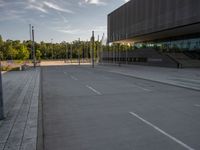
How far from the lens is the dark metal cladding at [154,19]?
3434 cm

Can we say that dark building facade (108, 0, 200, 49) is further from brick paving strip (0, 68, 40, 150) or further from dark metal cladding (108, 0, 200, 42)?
brick paving strip (0, 68, 40, 150)

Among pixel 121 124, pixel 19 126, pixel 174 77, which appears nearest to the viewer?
pixel 19 126

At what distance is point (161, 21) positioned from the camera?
4088 centimetres

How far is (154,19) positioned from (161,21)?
9.18 feet

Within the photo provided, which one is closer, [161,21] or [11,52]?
[161,21]

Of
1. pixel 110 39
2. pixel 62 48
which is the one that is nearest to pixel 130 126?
pixel 110 39

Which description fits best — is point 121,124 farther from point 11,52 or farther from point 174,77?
point 11,52

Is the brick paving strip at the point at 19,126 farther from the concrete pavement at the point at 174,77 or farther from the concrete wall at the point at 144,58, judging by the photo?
the concrete wall at the point at 144,58

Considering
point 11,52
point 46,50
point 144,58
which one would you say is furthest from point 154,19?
point 46,50

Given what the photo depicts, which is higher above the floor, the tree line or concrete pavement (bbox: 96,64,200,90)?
the tree line

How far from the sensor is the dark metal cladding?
3434 centimetres

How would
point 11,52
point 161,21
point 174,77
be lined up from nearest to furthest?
point 174,77, point 161,21, point 11,52

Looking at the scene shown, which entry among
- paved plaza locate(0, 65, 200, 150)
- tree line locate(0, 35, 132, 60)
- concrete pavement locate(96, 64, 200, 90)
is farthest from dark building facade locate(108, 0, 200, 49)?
tree line locate(0, 35, 132, 60)

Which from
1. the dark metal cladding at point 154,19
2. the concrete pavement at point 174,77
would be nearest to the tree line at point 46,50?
the dark metal cladding at point 154,19
